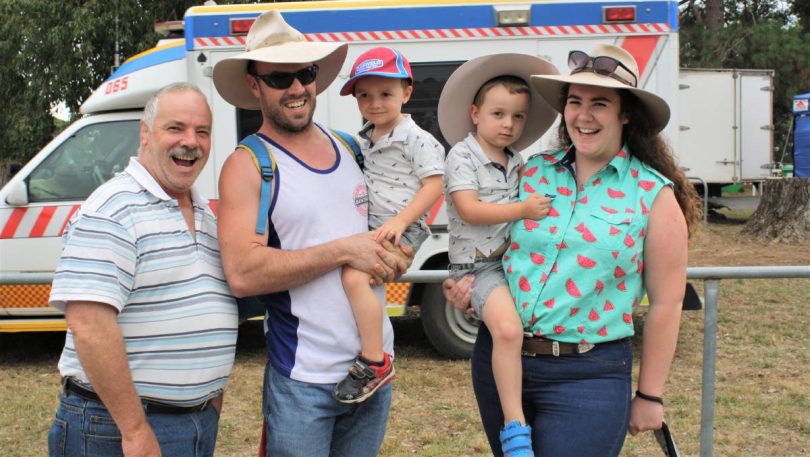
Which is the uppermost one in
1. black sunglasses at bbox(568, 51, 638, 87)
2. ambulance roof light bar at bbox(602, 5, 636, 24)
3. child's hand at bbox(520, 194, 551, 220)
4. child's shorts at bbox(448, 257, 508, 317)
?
ambulance roof light bar at bbox(602, 5, 636, 24)

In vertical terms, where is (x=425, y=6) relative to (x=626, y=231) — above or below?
above

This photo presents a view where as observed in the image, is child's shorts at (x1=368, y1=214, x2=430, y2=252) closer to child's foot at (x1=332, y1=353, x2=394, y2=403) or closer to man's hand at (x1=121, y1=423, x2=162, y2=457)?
child's foot at (x1=332, y1=353, x2=394, y2=403)

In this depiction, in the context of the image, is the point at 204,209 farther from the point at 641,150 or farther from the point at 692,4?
the point at 692,4

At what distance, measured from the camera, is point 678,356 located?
711 cm

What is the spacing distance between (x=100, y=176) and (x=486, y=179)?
4.84m

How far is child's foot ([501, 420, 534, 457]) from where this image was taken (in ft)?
8.05

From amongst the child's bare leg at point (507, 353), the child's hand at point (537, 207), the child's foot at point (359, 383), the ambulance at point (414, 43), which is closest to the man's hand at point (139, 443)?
the child's foot at point (359, 383)

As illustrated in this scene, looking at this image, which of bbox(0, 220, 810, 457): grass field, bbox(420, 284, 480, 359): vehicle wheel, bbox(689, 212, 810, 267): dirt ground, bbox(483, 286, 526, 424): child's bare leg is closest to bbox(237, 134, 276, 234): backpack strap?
bbox(483, 286, 526, 424): child's bare leg

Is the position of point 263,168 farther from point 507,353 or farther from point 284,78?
point 507,353

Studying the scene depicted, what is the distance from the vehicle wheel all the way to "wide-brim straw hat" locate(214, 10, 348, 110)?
164 inches

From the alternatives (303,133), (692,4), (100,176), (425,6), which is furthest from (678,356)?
(692,4)

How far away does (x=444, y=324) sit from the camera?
683 centimetres

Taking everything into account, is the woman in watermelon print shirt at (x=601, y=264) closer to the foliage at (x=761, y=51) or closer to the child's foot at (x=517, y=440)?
the child's foot at (x=517, y=440)

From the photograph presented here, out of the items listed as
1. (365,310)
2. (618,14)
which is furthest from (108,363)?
(618,14)
